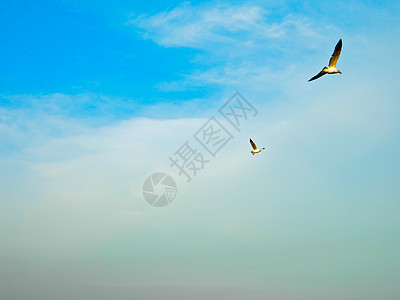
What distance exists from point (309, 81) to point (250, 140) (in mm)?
25307

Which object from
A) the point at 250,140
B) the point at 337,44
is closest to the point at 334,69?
the point at 337,44

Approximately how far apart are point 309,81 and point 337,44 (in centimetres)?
553

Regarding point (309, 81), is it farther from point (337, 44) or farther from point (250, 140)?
point (250, 140)

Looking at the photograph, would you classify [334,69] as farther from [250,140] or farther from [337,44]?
[250,140]

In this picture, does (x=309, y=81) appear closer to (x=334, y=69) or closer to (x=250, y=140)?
(x=334, y=69)

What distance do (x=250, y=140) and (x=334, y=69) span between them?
26456 millimetres

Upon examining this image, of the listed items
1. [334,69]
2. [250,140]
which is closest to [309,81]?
[334,69]

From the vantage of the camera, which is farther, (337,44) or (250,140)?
(250,140)

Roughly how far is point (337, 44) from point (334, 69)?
139 inches

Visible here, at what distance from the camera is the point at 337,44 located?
47.8m

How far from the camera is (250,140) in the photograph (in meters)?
73.9

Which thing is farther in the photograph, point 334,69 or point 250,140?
point 250,140

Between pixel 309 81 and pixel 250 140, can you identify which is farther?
pixel 250 140
